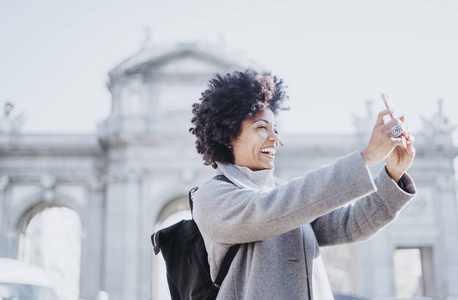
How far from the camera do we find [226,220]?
186 centimetres

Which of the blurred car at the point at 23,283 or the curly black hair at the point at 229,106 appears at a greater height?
the curly black hair at the point at 229,106

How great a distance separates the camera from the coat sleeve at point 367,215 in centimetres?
194

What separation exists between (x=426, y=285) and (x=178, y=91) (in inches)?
434

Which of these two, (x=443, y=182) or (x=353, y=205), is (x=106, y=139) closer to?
(x=443, y=182)

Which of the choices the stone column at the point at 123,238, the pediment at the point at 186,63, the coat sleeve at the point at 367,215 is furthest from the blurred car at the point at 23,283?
the pediment at the point at 186,63

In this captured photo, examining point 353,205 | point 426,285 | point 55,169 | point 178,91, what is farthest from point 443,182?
point 353,205

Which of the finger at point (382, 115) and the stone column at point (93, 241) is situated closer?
the finger at point (382, 115)

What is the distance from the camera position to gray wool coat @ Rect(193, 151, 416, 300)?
1.66 metres

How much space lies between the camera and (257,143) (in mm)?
2133

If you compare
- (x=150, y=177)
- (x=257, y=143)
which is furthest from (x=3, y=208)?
(x=257, y=143)

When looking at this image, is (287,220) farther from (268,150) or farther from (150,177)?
(150,177)

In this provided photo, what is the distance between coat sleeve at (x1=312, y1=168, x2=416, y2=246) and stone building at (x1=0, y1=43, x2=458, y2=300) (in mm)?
16087

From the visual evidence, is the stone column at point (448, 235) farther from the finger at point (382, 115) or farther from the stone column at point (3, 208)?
the finger at point (382, 115)

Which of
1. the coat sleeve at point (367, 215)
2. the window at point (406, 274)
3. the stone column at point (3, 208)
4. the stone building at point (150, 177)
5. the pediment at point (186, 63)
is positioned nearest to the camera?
A: the coat sleeve at point (367, 215)
